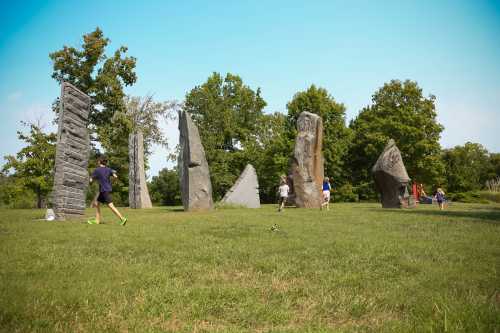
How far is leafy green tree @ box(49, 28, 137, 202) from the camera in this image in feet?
100

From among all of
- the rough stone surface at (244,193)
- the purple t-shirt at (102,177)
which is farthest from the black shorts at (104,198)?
the rough stone surface at (244,193)

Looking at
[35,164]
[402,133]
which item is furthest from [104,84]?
[402,133]

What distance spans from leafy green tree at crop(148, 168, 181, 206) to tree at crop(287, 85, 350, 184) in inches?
487

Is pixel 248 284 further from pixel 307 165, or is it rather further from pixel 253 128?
pixel 253 128

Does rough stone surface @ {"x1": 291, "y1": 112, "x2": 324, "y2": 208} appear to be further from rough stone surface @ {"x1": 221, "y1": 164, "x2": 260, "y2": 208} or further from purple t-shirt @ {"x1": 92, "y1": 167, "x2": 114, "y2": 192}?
purple t-shirt @ {"x1": 92, "y1": 167, "x2": 114, "y2": 192}

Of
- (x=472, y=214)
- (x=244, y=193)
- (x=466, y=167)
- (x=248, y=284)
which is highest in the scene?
(x=466, y=167)

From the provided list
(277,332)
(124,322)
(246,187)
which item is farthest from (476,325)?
(246,187)

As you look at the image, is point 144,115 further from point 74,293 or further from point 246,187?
point 74,293

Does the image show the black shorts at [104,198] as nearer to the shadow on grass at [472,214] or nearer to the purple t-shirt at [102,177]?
the purple t-shirt at [102,177]

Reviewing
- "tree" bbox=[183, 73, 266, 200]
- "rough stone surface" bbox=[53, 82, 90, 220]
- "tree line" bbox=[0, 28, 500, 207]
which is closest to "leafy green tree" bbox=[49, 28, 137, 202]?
"tree line" bbox=[0, 28, 500, 207]

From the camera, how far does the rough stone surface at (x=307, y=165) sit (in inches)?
840

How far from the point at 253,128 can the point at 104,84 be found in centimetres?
1949

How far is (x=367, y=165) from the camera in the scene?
42.5m

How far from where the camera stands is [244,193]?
867 inches
